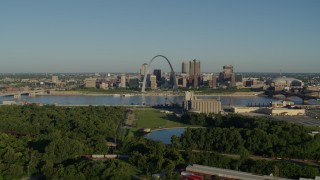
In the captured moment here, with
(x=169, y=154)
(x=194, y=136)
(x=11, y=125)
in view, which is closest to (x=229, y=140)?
(x=194, y=136)

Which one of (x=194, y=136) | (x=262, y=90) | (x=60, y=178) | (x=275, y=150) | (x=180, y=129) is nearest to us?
(x=60, y=178)

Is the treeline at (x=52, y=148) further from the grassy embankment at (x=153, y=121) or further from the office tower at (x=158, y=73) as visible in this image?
the office tower at (x=158, y=73)

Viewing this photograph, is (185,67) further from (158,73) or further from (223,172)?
(223,172)

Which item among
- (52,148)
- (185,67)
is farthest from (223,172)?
(185,67)

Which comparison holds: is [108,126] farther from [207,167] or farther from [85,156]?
[207,167]

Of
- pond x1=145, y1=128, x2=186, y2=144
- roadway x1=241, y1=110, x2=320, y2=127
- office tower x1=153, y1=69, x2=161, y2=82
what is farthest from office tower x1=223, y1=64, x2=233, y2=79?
pond x1=145, y1=128, x2=186, y2=144

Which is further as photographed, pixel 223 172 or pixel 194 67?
pixel 194 67

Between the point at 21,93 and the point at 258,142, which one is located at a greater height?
the point at 258,142
